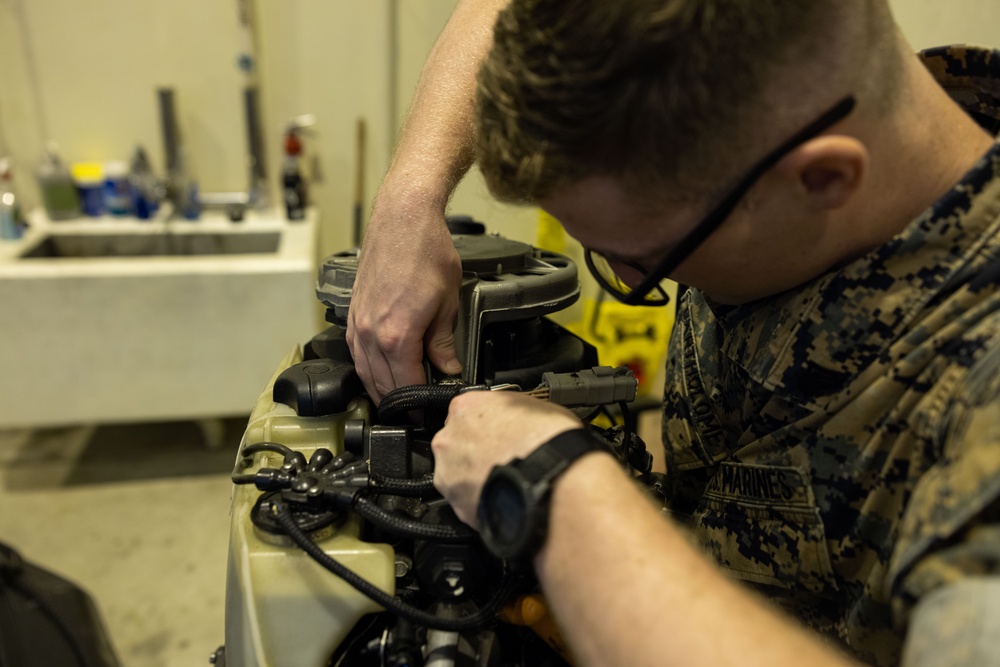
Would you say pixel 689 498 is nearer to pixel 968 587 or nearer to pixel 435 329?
pixel 435 329

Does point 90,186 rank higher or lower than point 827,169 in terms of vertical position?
lower

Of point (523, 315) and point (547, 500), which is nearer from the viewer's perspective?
point (547, 500)

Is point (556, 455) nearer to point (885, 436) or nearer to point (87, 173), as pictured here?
point (885, 436)

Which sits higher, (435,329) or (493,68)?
(493,68)

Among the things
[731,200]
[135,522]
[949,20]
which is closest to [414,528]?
[731,200]

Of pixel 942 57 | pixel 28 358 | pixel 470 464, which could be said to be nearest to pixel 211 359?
pixel 28 358

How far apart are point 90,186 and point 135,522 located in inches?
40.7

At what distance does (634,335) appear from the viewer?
5.45ft

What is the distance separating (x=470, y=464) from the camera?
0.59m

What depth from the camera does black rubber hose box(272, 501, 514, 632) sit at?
0.58 meters

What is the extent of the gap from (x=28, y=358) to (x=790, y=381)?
195 cm

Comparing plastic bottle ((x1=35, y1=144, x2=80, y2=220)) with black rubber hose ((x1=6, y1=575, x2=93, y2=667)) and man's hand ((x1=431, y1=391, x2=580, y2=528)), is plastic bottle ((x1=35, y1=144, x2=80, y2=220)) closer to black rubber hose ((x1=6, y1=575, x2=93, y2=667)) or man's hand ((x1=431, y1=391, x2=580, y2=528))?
black rubber hose ((x1=6, y1=575, x2=93, y2=667))

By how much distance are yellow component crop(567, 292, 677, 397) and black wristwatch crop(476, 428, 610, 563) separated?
1025mm

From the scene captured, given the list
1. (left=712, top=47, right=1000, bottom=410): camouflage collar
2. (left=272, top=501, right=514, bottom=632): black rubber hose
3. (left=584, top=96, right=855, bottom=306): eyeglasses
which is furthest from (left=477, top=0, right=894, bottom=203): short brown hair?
(left=272, top=501, right=514, bottom=632): black rubber hose
